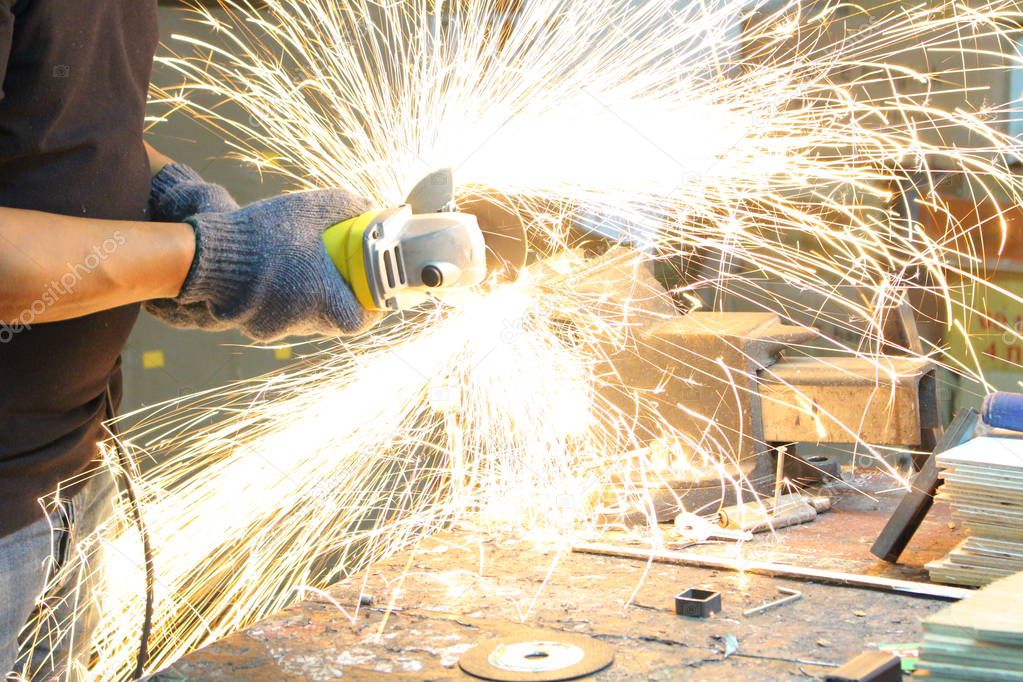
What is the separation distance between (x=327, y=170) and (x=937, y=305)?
248 centimetres

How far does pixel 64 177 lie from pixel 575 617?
110 centimetres

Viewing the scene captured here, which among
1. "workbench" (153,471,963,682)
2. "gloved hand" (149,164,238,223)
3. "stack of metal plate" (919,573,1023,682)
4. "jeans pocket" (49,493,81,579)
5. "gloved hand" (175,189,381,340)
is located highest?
"gloved hand" (149,164,238,223)

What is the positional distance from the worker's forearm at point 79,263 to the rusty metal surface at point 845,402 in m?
1.45

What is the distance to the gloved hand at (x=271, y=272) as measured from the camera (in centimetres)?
166

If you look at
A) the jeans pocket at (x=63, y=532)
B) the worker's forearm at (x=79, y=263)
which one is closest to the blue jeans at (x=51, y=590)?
the jeans pocket at (x=63, y=532)

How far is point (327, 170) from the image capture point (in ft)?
8.96

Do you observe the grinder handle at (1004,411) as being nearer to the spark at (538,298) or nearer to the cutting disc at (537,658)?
the spark at (538,298)

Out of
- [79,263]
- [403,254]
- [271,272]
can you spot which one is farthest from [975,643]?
[79,263]

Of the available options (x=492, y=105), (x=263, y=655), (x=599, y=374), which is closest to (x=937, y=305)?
(x=599, y=374)

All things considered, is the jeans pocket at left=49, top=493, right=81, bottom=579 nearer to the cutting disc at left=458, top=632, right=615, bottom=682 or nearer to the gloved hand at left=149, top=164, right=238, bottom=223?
the gloved hand at left=149, top=164, right=238, bottom=223

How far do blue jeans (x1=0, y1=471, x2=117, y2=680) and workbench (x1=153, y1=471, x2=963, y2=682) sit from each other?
0.37 m

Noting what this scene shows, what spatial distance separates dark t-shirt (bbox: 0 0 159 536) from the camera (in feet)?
5.07

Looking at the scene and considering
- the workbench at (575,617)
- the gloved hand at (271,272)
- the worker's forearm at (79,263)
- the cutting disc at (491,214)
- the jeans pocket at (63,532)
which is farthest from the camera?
the cutting disc at (491,214)

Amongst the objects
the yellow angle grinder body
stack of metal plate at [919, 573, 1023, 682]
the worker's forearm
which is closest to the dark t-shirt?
the worker's forearm
